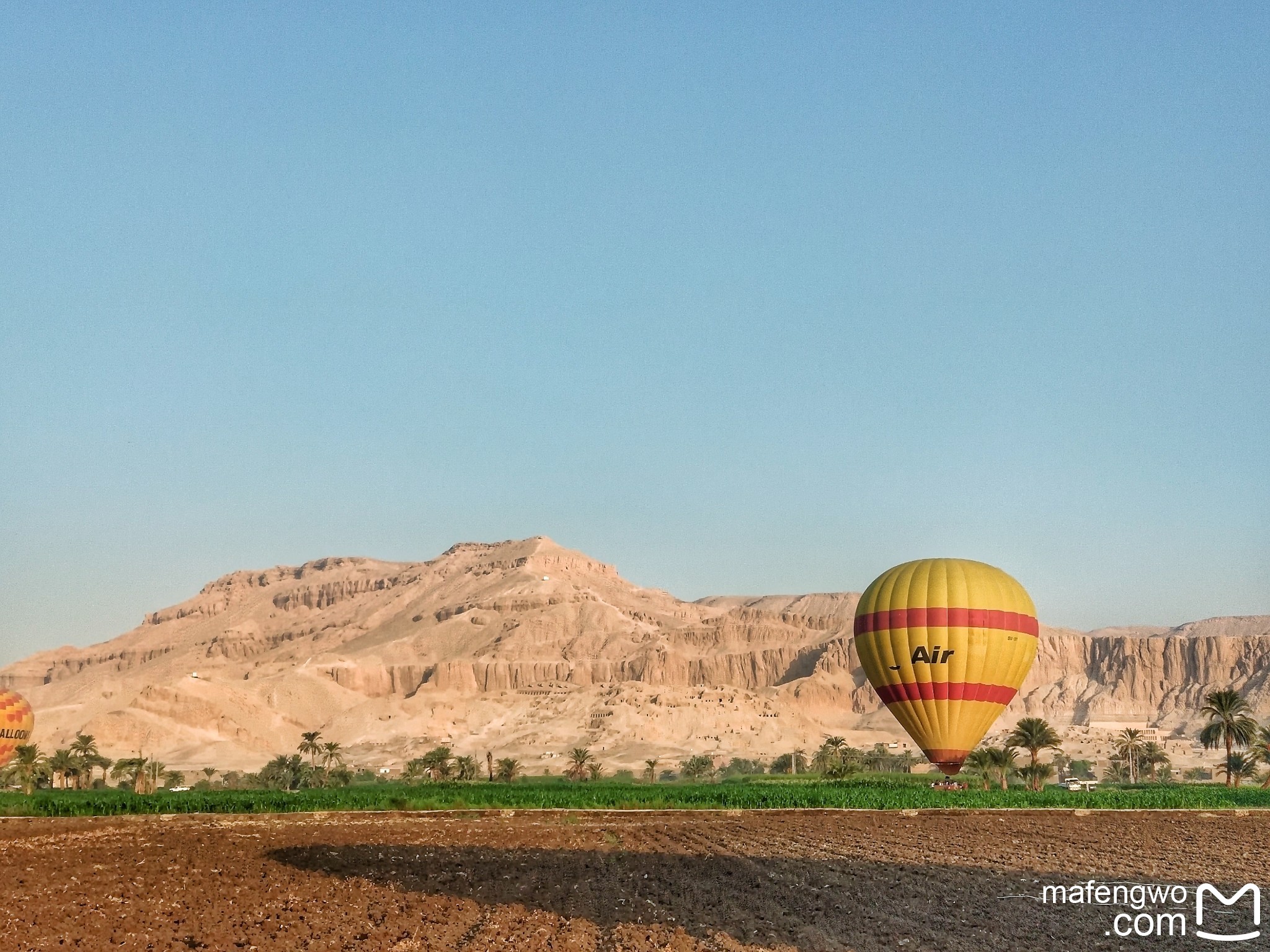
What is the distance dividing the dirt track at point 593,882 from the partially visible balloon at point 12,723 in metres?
41.4

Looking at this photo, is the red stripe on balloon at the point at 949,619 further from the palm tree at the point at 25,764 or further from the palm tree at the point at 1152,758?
the palm tree at the point at 1152,758

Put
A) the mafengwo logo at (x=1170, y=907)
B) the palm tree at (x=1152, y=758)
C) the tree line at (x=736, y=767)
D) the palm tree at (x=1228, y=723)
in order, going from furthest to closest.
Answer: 1. the palm tree at (x=1152, y=758)
2. the tree line at (x=736, y=767)
3. the palm tree at (x=1228, y=723)
4. the mafengwo logo at (x=1170, y=907)

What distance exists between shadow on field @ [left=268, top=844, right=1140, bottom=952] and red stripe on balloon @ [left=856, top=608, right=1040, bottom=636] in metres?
26.9

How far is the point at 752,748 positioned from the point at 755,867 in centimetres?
14301

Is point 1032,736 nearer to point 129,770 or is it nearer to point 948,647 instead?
point 948,647

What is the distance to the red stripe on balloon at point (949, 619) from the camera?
5719 cm

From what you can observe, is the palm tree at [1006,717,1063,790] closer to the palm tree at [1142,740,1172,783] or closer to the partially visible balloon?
the palm tree at [1142,740,1172,783]

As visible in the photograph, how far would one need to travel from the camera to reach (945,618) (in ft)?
188

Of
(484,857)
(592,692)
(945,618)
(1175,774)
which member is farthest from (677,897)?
(592,692)

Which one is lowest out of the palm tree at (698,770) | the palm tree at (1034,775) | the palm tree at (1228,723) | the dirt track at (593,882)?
the palm tree at (698,770)

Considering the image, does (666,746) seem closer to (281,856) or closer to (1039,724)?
(1039,724)

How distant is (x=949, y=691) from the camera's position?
57.7 meters

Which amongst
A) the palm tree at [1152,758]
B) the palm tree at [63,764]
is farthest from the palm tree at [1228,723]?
the palm tree at [63,764]

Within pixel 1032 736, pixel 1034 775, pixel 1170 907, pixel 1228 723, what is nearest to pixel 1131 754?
pixel 1228 723
